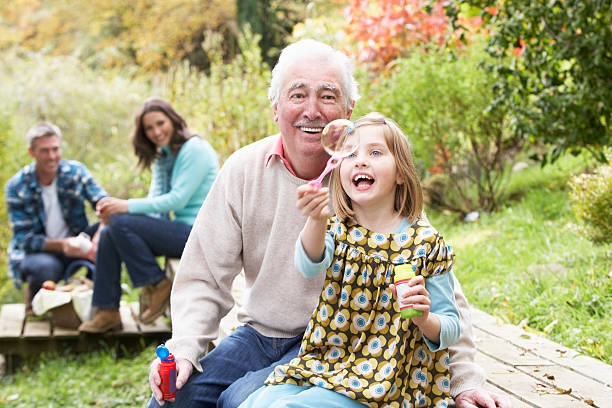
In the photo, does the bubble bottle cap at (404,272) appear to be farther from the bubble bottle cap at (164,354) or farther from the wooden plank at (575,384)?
the wooden plank at (575,384)

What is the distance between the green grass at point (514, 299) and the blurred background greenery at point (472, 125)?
0.05ft

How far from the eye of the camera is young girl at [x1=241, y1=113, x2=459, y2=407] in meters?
1.86

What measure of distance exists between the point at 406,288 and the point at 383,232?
353 mm

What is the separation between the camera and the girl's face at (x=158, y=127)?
15.9ft

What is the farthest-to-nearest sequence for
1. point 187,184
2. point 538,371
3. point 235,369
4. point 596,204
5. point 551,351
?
1. point 187,184
2. point 596,204
3. point 551,351
4. point 538,371
5. point 235,369

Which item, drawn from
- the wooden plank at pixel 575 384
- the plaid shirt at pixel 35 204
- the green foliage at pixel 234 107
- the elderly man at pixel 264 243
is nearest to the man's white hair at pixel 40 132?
the plaid shirt at pixel 35 204

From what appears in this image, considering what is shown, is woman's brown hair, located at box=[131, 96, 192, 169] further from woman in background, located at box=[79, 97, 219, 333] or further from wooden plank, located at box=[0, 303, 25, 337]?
wooden plank, located at box=[0, 303, 25, 337]

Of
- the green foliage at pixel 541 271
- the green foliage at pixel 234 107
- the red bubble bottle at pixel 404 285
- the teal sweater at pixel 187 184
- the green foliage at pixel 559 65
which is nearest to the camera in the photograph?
the red bubble bottle at pixel 404 285

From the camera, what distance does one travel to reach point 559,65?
5035 millimetres

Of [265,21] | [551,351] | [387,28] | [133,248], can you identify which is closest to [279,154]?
[551,351]

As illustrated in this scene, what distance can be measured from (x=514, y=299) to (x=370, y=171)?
7.62ft

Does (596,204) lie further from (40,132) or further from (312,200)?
(40,132)

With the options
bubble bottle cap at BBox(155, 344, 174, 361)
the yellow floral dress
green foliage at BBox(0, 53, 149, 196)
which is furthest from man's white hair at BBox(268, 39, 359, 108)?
green foliage at BBox(0, 53, 149, 196)

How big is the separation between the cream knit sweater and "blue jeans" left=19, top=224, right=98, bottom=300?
3.23 meters
